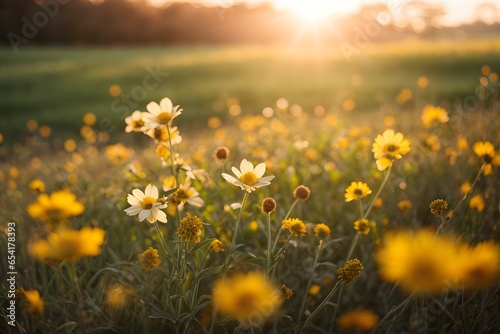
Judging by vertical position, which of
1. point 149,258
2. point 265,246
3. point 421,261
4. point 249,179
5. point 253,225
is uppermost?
point 421,261

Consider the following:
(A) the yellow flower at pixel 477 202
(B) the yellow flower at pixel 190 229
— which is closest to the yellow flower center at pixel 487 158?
(A) the yellow flower at pixel 477 202

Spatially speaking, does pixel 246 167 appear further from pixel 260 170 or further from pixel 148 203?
pixel 148 203

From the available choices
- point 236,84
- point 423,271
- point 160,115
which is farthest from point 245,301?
point 236,84

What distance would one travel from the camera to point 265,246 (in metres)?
1.93

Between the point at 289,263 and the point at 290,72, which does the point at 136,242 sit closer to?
the point at 289,263

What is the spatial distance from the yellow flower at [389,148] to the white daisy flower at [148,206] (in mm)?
706

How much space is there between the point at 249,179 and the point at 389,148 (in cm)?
49

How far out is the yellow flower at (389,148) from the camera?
142 centimetres

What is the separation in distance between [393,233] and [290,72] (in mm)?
12540

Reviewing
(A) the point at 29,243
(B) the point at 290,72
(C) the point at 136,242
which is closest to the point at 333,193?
(C) the point at 136,242

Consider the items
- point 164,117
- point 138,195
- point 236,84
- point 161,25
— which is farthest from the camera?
point 161,25

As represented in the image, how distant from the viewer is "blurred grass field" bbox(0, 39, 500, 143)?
10.2m

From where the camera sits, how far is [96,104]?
1206 cm

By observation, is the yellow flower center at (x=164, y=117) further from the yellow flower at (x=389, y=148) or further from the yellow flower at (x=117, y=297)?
the yellow flower at (x=389, y=148)
